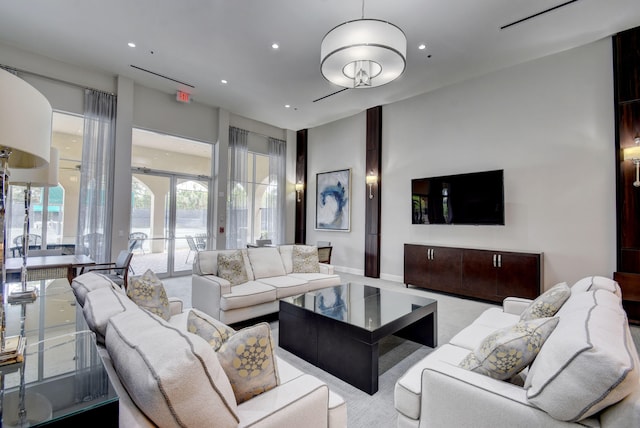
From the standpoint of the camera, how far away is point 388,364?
2.71m

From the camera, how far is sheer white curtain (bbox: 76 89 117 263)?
5.21 meters

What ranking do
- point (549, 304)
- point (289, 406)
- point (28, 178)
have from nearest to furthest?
point (289, 406) < point (549, 304) < point (28, 178)

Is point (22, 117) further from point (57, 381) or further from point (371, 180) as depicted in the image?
point (371, 180)

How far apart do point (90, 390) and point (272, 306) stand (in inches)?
115

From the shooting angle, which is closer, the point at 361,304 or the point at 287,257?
the point at 361,304

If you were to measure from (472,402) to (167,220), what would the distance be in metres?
6.67

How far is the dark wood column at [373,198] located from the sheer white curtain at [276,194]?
102 inches

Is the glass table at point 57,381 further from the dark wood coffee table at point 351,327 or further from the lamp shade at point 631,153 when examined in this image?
the lamp shade at point 631,153

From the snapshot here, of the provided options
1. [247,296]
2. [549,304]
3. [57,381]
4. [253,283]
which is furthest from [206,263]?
[549,304]

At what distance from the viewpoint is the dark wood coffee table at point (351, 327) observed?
2324mm

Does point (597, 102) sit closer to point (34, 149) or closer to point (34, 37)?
point (34, 149)

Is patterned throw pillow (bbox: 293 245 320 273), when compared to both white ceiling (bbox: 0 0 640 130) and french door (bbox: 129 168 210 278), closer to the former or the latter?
white ceiling (bbox: 0 0 640 130)

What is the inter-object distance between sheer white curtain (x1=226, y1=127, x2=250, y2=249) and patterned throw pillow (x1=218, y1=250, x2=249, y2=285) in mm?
3454

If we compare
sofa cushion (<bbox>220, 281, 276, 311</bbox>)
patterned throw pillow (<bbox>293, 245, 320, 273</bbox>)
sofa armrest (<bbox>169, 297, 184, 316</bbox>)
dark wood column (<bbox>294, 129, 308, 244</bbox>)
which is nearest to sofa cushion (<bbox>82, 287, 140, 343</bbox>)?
sofa armrest (<bbox>169, 297, 184, 316</bbox>)
